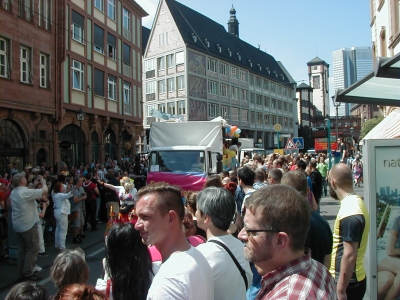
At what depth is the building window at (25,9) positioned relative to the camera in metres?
19.9

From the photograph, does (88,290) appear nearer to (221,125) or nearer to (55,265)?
(55,265)

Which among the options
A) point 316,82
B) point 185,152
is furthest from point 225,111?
point 316,82

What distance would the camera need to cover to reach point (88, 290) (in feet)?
7.50

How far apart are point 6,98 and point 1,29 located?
2.97 m

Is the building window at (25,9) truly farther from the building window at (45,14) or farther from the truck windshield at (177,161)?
the truck windshield at (177,161)

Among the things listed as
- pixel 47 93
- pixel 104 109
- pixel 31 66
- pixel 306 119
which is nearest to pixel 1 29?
pixel 31 66

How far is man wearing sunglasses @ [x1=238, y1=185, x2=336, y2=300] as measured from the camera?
1.83 m

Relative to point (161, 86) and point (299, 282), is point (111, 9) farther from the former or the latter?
point (299, 282)

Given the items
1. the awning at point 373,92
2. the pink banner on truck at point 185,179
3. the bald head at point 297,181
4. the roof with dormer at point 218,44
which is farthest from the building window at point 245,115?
the bald head at point 297,181

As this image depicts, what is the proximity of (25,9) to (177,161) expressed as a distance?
479 inches

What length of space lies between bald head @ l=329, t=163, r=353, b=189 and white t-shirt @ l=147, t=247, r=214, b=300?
6.85ft

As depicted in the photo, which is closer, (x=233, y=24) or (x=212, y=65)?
(x=212, y=65)

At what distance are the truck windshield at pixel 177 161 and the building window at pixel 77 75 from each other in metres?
12.8

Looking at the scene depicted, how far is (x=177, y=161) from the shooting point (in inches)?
546
